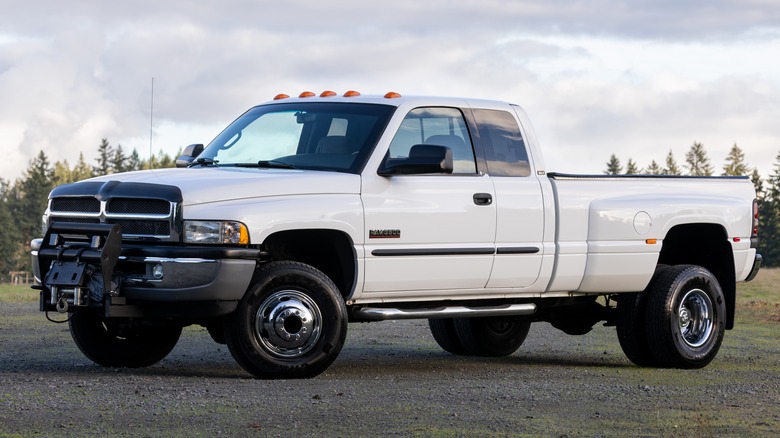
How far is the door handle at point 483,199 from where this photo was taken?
1068 centimetres

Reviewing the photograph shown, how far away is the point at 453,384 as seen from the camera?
9992 mm

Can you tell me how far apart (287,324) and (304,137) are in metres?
1.69

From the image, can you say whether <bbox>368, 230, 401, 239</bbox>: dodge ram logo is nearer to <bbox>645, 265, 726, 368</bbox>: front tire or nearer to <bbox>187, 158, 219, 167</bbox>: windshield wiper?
<bbox>187, 158, 219, 167</bbox>: windshield wiper

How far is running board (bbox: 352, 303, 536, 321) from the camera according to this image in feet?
33.9

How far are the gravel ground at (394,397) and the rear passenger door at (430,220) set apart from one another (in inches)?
30.5

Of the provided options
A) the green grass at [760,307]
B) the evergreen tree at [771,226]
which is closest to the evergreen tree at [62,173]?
the evergreen tree at [771,226]

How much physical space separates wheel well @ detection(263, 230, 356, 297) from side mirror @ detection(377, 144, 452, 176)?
1.99 ft

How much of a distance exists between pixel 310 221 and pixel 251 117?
6.25 feet

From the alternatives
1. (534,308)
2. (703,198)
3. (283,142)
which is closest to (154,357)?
(283,142)

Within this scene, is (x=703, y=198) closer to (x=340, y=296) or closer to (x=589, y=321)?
(x=589, y=321)

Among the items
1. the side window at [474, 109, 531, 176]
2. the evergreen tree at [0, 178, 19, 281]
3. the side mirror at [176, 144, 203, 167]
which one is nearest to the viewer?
the side window at [474, 109, 531, 176]

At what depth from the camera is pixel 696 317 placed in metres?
12.2

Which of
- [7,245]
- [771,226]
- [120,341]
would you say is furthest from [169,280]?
[7,245]

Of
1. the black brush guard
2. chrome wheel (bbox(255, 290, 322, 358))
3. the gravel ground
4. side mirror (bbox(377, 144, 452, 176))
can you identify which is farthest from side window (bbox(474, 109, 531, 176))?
the black brush guard
